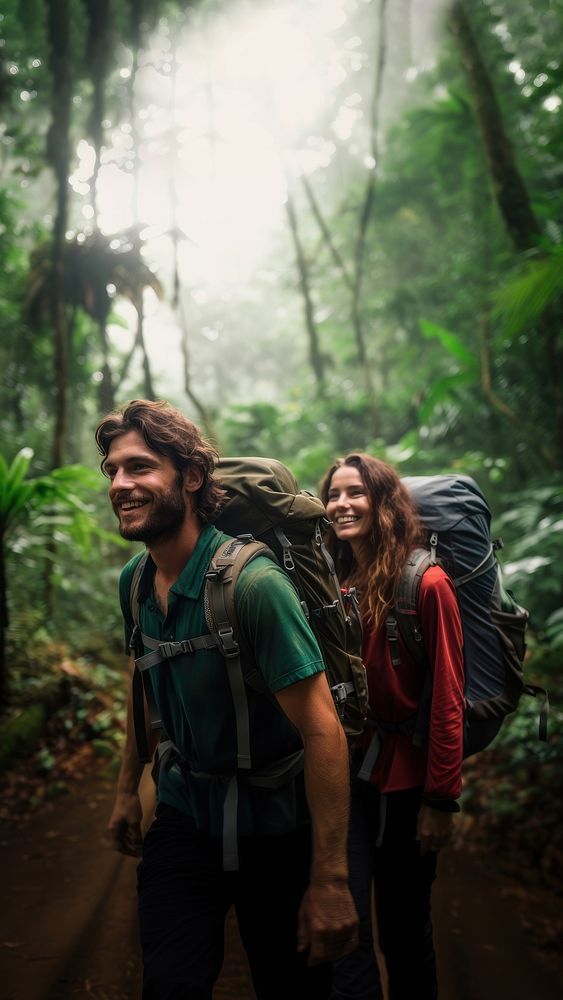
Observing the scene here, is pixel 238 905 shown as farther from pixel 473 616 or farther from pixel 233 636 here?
pixel 473 616

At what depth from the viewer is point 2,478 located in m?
4.61

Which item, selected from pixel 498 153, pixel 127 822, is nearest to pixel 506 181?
pixel 498 153

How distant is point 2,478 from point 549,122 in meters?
10.1

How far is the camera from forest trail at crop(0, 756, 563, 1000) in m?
2.75

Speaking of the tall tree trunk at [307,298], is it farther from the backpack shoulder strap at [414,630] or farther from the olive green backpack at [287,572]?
Result: the olive green backpack at [287,572]

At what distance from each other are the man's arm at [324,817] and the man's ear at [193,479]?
0.74m

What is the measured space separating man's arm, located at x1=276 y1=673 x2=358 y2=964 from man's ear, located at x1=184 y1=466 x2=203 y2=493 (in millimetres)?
737

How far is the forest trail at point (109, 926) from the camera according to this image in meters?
2.75

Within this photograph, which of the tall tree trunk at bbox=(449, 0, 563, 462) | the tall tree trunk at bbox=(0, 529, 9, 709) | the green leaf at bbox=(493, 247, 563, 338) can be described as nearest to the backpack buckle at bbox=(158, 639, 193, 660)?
the tall tree trunk at bbox=(0, 529, 9, 709)

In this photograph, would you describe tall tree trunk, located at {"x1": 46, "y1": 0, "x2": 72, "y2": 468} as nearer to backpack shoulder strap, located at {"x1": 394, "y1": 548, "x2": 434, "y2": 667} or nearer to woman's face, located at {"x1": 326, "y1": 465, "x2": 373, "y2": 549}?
woman's face, located at {"x1": 326, "y1": 465, "x2": 373, "y2": 549}

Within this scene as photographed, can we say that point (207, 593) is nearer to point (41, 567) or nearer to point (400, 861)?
point (400, 861)

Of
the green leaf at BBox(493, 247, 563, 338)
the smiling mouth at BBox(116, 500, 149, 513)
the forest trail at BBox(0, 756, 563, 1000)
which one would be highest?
the green leaf at BBox(493, 247, 563, 338)

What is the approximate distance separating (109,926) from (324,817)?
235 centimetres

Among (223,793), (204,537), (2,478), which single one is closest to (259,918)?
(223,793)
